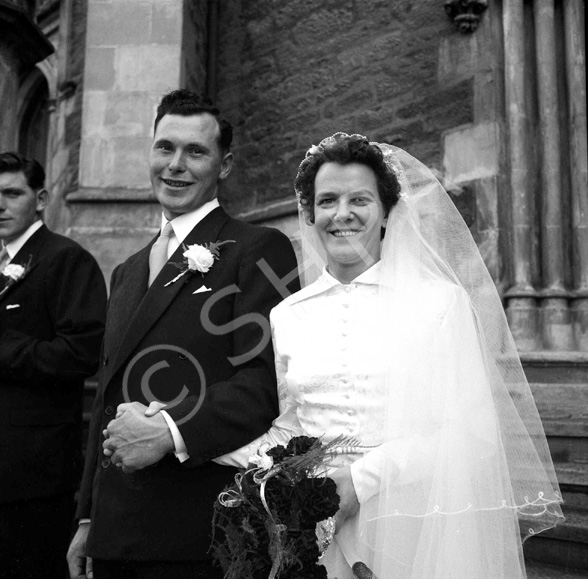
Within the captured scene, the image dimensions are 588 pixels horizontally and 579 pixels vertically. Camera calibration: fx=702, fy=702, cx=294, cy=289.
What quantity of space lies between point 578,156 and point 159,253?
12.5 ft

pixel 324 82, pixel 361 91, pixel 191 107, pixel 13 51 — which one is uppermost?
pixel 324 82

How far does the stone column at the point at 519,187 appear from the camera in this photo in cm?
503

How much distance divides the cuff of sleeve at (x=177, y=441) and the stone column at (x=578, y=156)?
3.71 m

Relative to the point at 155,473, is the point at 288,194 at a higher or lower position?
higher

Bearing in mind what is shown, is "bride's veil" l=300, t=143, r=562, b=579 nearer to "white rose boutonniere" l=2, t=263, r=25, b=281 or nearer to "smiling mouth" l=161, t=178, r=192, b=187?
"smiling mouth" l=161, t=178, r=192, b=187

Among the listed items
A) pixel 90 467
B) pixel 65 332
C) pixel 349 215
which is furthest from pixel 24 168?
pixel 349 215

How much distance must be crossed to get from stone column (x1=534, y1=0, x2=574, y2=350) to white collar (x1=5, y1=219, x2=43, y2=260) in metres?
3.48

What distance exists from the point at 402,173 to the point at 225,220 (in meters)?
0.69

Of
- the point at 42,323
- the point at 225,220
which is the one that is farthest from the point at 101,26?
the point at 225,220

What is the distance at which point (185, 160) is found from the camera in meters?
2.56

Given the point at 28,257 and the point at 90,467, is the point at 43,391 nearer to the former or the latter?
the point at 28,257

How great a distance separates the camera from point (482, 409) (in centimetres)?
195

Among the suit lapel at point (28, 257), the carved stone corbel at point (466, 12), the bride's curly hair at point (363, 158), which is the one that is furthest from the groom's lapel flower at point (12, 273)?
the carved stone corbel at point (466, 12)

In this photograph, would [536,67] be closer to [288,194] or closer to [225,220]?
[288,194]
